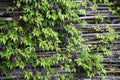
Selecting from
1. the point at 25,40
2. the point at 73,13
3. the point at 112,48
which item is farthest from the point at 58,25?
the point at 112,48

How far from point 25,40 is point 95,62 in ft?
3.19

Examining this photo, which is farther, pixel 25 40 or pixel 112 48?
pixel 112 48

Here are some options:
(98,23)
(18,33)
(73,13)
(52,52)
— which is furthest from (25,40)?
(98,23)

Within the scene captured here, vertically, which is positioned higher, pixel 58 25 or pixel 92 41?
pixel 58 25

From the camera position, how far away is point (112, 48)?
4203 millimetres

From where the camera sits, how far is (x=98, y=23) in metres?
4.24

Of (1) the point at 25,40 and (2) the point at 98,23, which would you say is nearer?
(1) the point at 25,40

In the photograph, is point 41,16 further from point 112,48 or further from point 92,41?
point 112,48

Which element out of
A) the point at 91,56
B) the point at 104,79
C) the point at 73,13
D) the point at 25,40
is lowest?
the point at 104,79

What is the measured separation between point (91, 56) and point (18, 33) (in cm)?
101

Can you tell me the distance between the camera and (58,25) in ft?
13.5

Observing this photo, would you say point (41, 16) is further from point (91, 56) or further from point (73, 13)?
point (91, 56)

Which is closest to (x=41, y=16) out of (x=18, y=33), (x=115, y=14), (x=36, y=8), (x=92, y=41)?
(x=36, y=8)

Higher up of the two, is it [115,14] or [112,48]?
[115,14]
